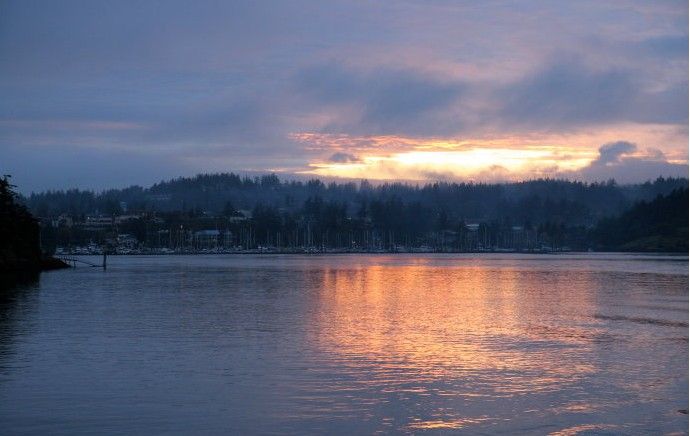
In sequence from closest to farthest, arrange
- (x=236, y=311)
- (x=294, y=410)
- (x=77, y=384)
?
(x=294, y=410) → (x=77, y=384) → (x=236, y=311)

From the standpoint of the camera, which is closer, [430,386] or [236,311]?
[430,386]

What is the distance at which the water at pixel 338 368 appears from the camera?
17281mm

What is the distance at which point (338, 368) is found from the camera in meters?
23.1

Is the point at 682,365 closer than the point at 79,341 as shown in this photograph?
Yes

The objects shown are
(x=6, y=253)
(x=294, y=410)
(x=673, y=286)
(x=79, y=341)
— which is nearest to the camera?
(x=294, y=410)

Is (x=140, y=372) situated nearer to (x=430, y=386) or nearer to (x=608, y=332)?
(x=430, y=386)

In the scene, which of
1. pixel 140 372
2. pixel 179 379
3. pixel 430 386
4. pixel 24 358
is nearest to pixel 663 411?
pixel 430 386

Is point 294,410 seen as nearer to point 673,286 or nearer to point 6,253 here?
point 673,286

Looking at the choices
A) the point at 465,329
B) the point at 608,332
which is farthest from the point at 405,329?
the point at 608,332

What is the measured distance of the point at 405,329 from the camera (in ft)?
109

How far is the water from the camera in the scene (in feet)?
56.7

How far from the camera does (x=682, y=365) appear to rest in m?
24.4

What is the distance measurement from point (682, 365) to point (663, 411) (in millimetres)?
6685

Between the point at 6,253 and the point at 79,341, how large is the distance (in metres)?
52.6
